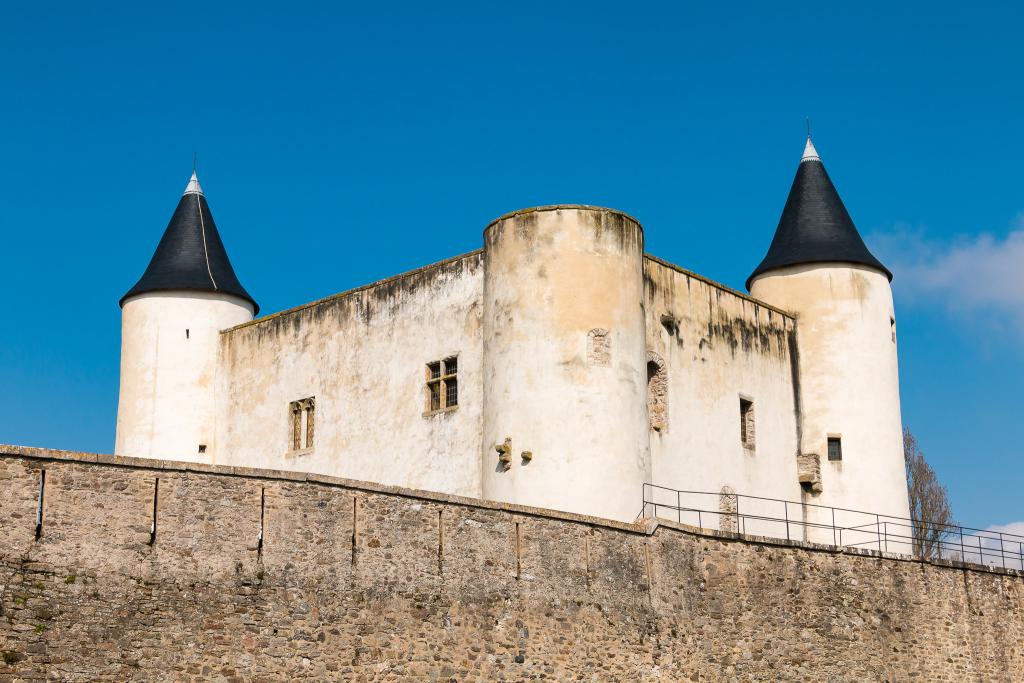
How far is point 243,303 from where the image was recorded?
34625 mm

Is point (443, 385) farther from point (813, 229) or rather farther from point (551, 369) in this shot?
point (813, 229)

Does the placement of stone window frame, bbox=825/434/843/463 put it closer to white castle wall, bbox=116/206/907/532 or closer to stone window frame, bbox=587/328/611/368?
white castle wall, bbox=116/206/907/532

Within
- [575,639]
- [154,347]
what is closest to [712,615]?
[575,639]

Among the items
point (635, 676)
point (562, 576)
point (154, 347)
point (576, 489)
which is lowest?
point (635, 676)

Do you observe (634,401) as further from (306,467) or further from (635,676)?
(306,467)

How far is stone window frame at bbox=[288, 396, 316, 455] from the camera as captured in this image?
3103 centimetres

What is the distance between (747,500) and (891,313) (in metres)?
6.91

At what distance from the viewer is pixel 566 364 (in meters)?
25.6

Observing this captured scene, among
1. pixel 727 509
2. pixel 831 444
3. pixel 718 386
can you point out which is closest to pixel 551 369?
pixel 718 386

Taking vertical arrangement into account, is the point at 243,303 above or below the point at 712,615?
above

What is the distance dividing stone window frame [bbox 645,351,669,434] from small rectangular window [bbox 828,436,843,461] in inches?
214

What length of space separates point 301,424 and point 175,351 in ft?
13.8

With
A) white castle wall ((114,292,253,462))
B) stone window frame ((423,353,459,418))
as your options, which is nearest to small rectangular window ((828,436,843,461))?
stone window frame ((423,353,459,418))

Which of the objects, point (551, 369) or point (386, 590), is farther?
point (551, 369)
